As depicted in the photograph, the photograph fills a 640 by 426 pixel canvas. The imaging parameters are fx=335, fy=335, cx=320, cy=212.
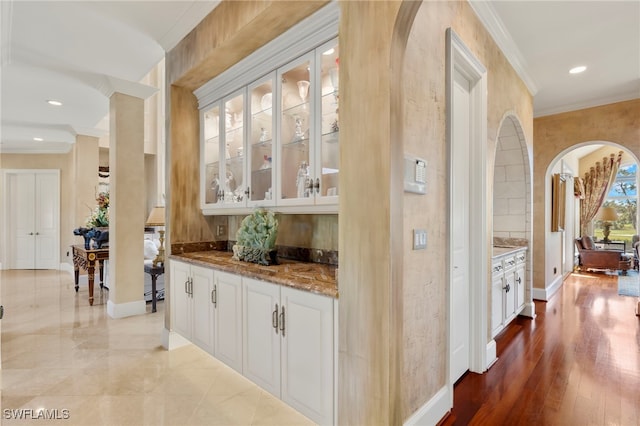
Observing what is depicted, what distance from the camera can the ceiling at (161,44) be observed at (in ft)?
8.84

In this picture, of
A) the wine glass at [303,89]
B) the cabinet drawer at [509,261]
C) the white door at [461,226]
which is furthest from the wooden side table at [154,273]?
the cabinet drawer at [509,261]

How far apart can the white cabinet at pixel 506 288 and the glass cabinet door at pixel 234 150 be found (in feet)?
7.90

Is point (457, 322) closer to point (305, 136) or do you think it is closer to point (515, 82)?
point (305, 136)

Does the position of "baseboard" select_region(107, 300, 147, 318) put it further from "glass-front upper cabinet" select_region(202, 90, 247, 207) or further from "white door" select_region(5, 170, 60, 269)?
"white door" select_region(5, 170, 60, 269)

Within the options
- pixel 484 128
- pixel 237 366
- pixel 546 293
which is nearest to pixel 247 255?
pixel 237 366

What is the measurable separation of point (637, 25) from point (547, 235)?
10.3 ft

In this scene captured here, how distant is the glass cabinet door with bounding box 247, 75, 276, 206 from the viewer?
103 inches

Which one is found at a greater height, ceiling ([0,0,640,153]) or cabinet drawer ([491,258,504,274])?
ceiling ([0,0,640,153])

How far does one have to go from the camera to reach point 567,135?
519 centimetres

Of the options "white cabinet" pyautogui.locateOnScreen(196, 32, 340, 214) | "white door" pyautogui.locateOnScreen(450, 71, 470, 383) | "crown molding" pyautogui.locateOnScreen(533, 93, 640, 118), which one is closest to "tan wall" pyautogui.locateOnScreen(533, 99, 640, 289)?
"crown molding" pyautogui.locateOnScreen(533, 93, 640, 118)

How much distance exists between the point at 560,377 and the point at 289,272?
227cm

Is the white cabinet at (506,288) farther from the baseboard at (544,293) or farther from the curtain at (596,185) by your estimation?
the curtain at (596,185)

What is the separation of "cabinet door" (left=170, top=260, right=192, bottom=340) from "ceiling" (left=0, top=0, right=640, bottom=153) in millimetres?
2096

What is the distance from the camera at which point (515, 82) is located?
12.1 feet
